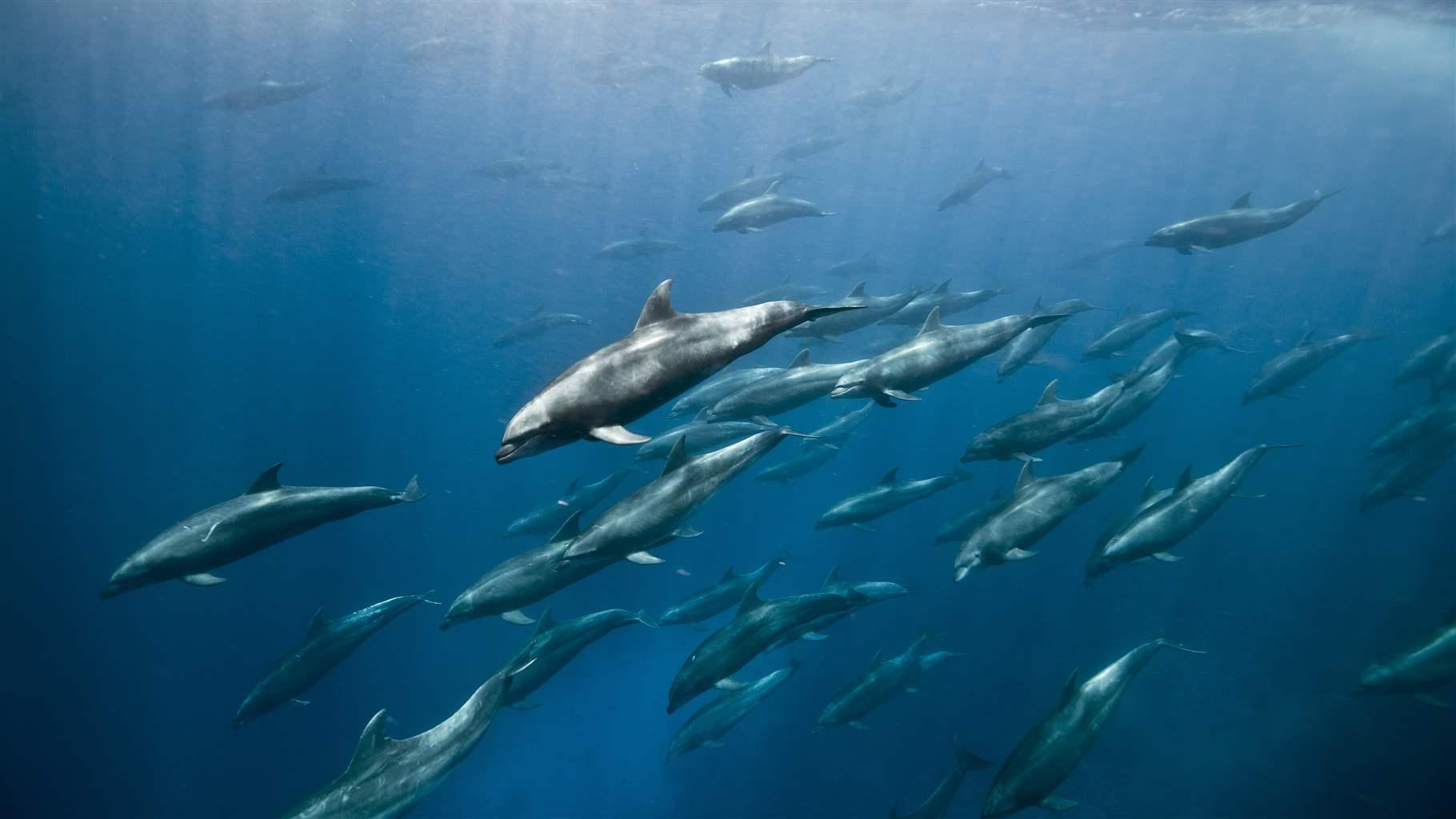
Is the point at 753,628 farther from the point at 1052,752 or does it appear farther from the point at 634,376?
the point at 634,376

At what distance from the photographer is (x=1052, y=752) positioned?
18.2 feet

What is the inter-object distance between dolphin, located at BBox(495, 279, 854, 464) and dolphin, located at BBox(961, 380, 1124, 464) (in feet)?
14.9

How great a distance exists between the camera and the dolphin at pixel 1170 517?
21.9 ft

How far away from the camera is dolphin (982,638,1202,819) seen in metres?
5.57

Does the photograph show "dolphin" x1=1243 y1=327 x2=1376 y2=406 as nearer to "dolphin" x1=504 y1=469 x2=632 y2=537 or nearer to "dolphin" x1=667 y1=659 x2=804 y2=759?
"dolphin" x1=667 y1=659 x2=804 y2=759

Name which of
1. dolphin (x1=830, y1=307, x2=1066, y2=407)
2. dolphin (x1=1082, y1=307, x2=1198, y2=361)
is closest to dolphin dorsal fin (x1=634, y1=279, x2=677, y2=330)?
dolphin (x1=830, y1=307, x2=1066, y2=407)

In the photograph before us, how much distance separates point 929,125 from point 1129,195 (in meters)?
46.2

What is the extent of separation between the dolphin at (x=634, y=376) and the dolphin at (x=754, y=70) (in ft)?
41.9

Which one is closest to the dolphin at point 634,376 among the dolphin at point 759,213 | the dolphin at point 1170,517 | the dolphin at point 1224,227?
the dolphin at point 1170,517

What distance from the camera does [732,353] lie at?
2.65m

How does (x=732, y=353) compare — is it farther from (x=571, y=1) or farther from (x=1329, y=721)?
(x=571, y=1)

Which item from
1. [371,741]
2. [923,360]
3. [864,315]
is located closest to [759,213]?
[864,315]

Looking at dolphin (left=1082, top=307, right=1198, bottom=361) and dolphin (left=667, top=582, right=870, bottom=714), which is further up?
dolphin (left=1082, top=307, right=1198, bottom=361)

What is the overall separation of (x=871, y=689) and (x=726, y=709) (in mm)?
1978
